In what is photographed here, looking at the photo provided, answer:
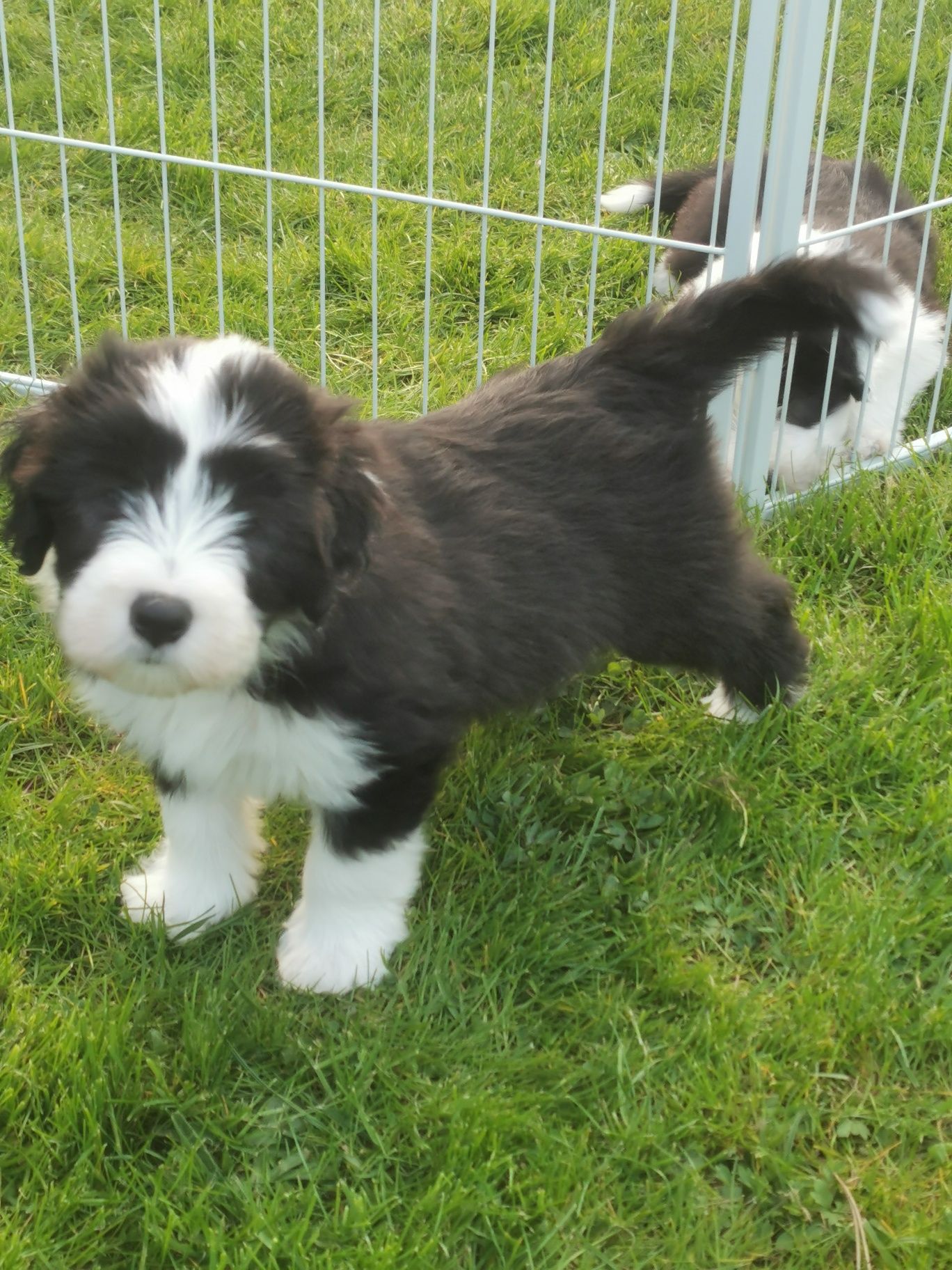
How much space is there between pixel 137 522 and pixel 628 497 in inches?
41.0

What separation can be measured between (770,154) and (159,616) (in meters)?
2.13

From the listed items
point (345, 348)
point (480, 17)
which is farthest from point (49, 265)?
point (480, 17)

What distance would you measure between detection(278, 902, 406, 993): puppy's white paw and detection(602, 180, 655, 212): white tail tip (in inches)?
119

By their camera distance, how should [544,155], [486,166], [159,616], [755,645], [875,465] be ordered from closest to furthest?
1. [159,616]
2. [755,645]
3. [544,155]
4. [486,166]
5. [875,465]

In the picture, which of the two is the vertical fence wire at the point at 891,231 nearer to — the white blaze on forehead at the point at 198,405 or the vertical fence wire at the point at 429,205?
the vertical fence wire at the point at 429,205

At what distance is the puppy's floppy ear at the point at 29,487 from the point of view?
1.82 metres

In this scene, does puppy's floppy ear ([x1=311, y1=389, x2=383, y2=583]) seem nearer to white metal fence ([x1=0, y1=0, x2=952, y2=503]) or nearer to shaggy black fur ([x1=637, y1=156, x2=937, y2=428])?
white metal fence ([x1=0, y1=0, x2=952, y2=503])

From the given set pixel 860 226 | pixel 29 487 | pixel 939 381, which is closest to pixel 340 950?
pixel 29 487

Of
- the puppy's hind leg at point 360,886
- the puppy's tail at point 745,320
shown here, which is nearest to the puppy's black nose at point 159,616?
the puppy's hind leg at point 360,886

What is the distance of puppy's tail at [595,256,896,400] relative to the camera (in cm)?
230

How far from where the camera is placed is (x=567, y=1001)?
7.34 ft

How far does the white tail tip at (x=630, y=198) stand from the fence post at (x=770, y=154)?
1411 mm

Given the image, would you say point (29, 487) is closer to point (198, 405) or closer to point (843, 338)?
point (198, 405)

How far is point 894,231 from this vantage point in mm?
4242
